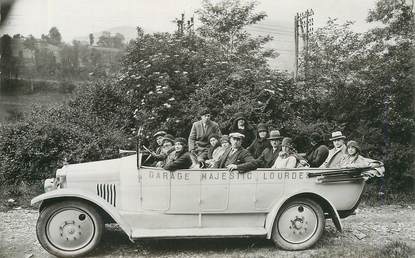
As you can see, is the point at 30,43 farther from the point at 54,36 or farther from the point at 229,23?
the point at 229,23

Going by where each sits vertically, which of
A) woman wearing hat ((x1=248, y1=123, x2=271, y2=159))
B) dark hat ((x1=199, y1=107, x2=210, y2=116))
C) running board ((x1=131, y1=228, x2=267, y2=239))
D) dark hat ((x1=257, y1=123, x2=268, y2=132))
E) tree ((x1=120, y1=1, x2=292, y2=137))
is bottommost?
running board ((x1=131, y1=228, x2=267, y2=239))

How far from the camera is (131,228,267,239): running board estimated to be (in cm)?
446

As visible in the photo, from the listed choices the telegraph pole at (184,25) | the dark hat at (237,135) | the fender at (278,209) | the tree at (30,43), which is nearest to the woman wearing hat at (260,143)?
the dark hat at (237,135)

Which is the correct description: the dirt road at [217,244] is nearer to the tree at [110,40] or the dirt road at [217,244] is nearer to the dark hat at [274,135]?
the dark hat at [274,135]

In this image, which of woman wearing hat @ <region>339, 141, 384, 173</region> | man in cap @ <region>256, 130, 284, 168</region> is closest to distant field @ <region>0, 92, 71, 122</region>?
man in cap @ <region>256, 130, 284, 168</region>

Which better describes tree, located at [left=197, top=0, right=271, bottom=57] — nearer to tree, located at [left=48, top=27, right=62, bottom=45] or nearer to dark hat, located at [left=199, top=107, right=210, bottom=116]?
dark hat, located at [left=199, top=107, right=210, bottom=116]

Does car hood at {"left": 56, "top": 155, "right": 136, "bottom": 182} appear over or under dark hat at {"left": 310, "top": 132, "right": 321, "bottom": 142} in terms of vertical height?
under

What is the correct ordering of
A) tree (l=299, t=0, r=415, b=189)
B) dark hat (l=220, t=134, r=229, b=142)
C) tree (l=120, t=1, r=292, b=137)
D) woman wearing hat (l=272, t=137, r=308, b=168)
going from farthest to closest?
tree (l=299, t=0, r=415, b=189) → tree (l=120, t=1, r=292, b=137) → dark hat (l=220, t=134, r=229, b=142) → woman wearing hat (l=272, t=137, r=308, b=168)

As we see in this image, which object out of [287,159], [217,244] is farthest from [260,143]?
[217,244]

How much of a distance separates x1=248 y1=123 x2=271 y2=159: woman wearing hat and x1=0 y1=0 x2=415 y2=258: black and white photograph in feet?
0.08

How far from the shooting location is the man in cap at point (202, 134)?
5.02 m

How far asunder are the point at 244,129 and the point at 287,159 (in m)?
0.64

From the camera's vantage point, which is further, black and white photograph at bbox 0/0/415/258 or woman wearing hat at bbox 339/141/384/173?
woman wearing hat at bbox 339/141/384/173

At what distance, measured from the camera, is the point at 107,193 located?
4.61 meters
